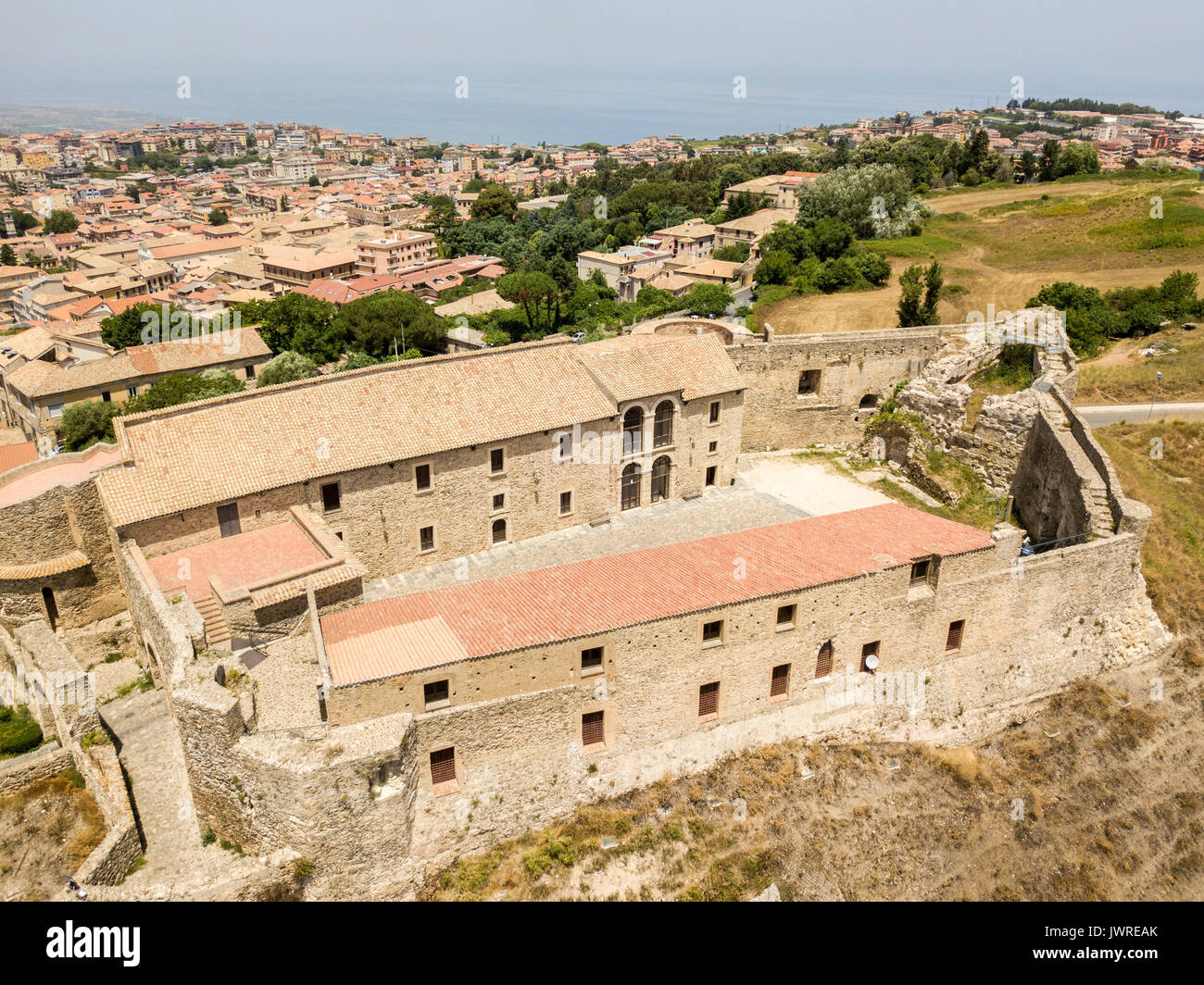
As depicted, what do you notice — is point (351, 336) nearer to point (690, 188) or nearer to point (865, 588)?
point (865, 588)

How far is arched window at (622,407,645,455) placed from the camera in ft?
104

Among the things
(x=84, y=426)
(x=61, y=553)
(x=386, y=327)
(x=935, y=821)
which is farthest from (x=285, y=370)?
(x=935, y=821)

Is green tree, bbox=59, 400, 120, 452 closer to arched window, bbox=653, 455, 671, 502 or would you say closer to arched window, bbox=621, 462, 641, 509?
arched window, bbox=621, 462, 641, 509

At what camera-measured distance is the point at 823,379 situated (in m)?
38.2

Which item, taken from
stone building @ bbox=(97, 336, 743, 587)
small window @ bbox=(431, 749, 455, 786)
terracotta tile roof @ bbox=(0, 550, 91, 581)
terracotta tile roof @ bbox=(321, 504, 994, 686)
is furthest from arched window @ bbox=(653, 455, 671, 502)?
terracotta tile roof @ bbox=(0, 550, 91, 581)

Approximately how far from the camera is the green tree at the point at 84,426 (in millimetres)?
52500

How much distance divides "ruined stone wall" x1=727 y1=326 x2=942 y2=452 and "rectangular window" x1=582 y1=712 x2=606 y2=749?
19.5 m

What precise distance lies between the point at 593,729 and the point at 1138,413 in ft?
88.2

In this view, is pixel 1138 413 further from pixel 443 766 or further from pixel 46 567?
pixel 46 567

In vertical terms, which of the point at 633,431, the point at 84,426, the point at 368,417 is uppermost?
the point at 368,417

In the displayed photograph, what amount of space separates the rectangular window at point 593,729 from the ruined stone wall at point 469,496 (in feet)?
33.9

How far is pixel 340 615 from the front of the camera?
2230 centimetres

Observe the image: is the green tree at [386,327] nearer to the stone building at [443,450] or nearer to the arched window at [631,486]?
the stone building at [443,450]
